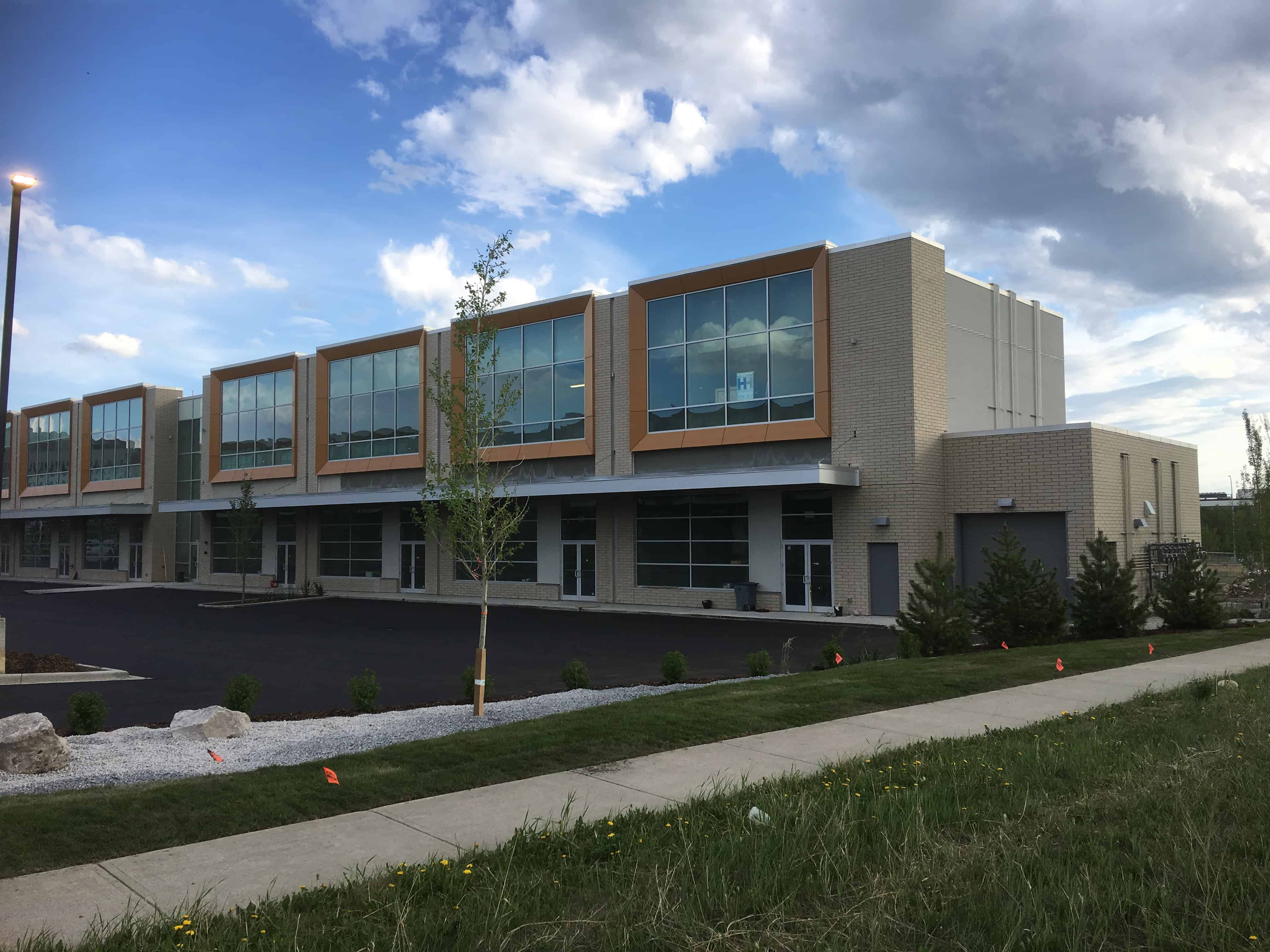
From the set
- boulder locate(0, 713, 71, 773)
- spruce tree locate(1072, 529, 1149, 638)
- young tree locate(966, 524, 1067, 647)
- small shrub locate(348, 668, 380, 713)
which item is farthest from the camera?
spruce tree locate(1072, 529, 1149, 638)

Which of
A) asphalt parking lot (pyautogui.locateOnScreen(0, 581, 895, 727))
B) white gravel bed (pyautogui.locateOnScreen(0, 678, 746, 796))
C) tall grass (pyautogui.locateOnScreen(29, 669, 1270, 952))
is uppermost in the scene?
tall grass (pyautogui.locateOnScreen(29, 669, 1270, 952))

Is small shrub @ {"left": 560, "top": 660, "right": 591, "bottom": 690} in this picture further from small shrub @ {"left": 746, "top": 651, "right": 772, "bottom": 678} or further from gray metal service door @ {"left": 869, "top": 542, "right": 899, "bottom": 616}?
gray metal service door @ {"left": 869, "top": 542, "right": 899, "bottom": 616}

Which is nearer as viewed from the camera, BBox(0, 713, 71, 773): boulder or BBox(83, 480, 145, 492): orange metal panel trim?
BBox(0, 713, 71, 773): boulder

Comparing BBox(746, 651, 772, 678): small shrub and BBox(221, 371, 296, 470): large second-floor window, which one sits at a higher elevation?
BBox(221, 371, 296, 470): large second-floor window

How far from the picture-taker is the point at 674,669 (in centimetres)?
1441

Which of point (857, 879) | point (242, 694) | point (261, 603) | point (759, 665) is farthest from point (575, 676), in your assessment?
point (261, 603)

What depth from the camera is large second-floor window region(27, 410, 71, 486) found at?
63.9 meters

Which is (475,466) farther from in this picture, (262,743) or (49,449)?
(49,449)

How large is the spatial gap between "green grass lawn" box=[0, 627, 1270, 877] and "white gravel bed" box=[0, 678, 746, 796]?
0.56 metres

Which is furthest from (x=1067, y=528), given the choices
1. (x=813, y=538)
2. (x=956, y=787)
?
(x=956, y=787)

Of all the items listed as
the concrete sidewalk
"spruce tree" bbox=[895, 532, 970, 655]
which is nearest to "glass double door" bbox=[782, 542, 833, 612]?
"spruce tree" bbox=[895, 532, 970, 655]

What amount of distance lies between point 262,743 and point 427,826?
4.25m

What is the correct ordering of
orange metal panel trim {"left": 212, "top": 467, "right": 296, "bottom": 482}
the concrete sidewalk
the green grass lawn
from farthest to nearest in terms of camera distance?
orange metal panel trim {"left": 212, "top": 467, "right": 296, "bottom": 482}
the green grass lawn
the concrete sidewalk

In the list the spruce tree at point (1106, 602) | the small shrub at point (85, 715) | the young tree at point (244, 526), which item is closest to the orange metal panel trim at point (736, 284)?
the spruce tree at point (1106, 602)
